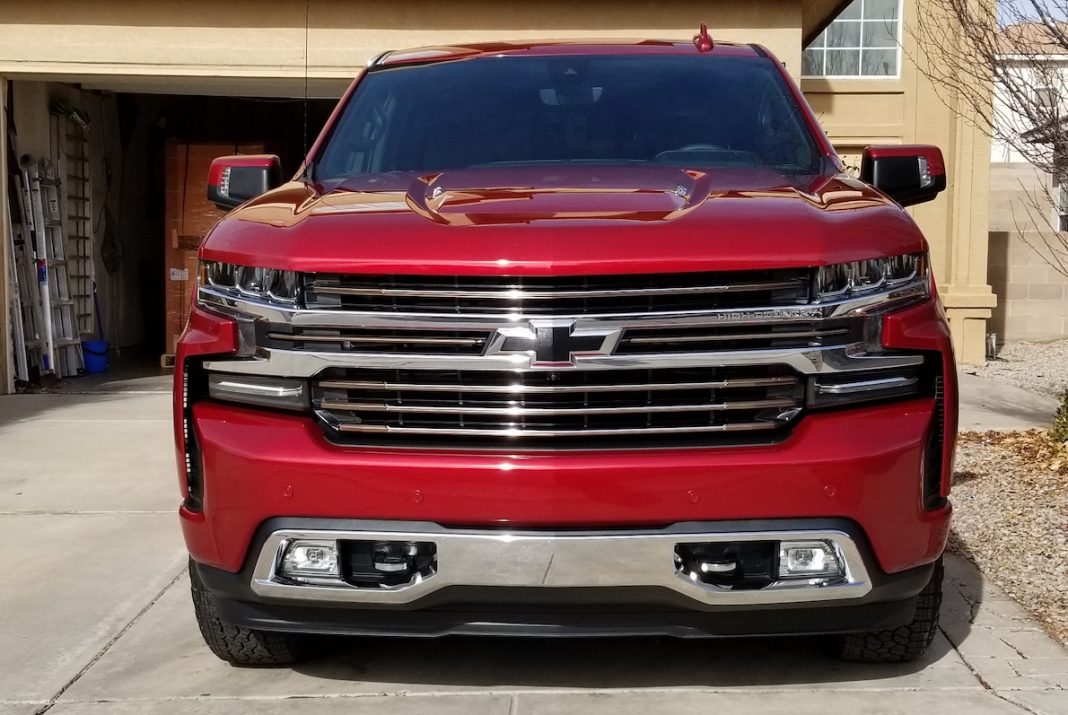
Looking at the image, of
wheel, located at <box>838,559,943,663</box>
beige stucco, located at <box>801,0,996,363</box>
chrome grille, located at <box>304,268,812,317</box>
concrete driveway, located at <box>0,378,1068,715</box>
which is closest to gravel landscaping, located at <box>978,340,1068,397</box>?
beige stucco, located at <box>801,0,996,363</box>

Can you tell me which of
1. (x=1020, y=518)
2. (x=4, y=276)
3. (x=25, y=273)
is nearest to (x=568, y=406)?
(x=1020, y=518)

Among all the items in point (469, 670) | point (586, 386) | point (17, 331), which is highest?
point (586, 386)

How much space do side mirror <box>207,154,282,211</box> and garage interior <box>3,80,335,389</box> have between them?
20.6ft

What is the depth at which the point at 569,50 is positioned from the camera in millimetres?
4922

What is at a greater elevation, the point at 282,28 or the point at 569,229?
the point at 282,28

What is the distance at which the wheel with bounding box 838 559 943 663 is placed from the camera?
3615mm

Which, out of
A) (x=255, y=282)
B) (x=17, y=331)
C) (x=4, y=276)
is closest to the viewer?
(x=255, y=282)

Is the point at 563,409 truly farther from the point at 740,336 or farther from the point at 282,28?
the point at 282,28

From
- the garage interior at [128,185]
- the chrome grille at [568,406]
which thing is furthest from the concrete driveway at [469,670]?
the garage interior at [128,185]

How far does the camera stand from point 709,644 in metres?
4.02

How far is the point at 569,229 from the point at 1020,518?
3387mm

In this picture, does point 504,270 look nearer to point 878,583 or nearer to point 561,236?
point 561,236

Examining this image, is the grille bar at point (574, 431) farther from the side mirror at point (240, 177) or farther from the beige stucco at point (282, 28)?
the beige stucco at point (282, 28)

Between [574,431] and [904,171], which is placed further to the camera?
[904,171]
